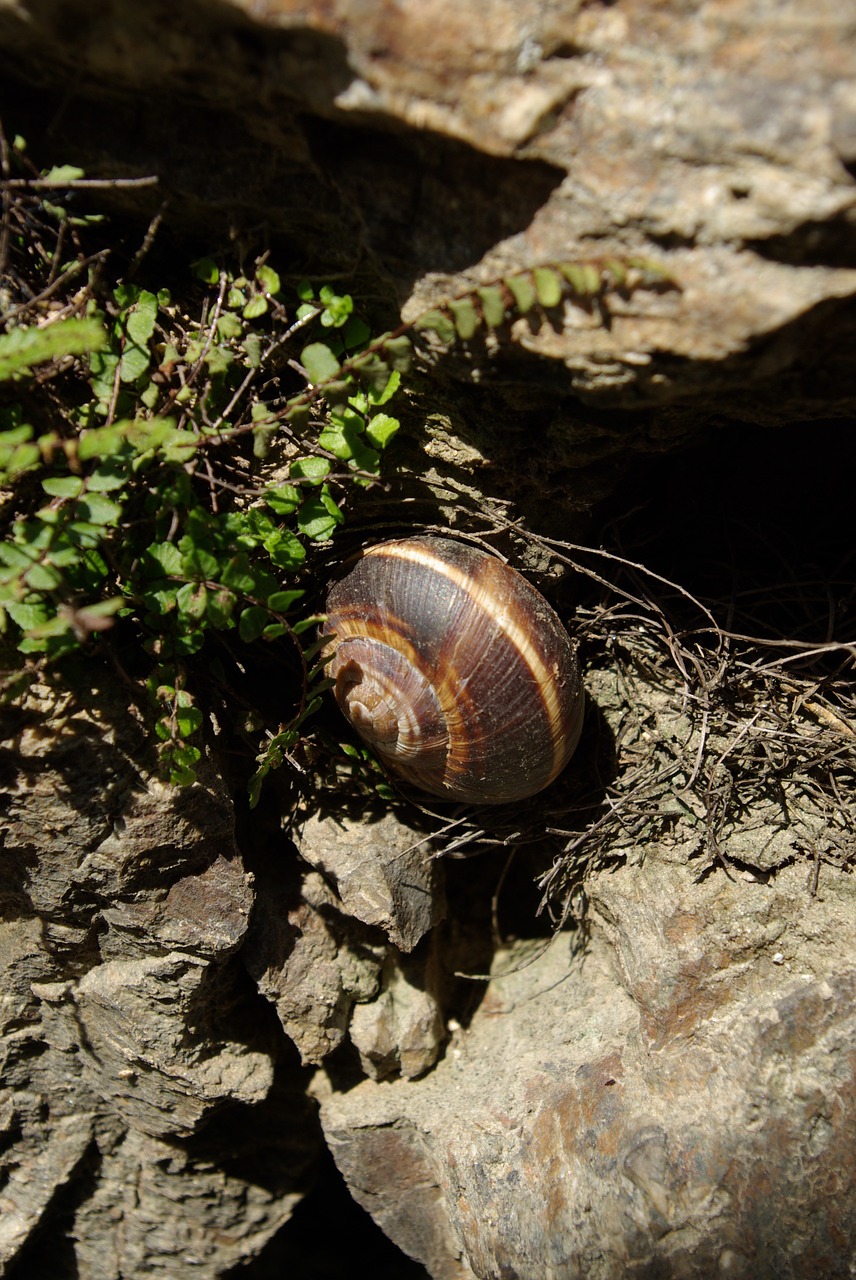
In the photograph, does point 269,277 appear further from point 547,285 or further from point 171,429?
point 547,285

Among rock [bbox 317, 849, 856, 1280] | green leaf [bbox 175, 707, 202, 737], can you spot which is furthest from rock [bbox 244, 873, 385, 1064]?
green leaf [bbox 175, 707, 202, 737]

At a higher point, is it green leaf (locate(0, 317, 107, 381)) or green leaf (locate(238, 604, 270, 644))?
green leaf (locate(0, 317, 107, 381))

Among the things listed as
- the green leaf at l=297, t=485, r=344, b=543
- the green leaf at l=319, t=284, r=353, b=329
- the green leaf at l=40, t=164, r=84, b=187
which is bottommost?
the green leaf at l=297, t=485, r=344, b=543

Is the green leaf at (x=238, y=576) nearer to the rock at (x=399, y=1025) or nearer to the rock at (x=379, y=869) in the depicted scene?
the rock at (x=379, y=869)

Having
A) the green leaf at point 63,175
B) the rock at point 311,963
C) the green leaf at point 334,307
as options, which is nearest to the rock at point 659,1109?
the rock at point 311,963

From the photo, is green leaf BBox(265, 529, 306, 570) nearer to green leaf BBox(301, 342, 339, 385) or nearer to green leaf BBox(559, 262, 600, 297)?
green leaf BBox(301, 342, 339, 385)

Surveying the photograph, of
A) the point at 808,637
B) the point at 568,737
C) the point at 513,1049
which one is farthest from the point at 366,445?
the point at 513,1049
